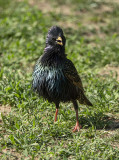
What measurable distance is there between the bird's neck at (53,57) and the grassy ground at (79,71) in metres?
0.91

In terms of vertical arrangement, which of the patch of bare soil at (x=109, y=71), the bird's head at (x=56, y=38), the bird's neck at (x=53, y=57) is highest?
the bird's head at (x=56, y=38)

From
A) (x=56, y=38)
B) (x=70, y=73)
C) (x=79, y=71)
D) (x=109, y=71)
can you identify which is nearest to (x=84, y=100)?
(x=70, y=73)

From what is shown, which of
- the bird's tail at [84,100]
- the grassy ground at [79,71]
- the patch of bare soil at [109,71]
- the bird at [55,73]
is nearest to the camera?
the grassy ground at [79,71]

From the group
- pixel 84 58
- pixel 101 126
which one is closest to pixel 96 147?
pixel 101 126

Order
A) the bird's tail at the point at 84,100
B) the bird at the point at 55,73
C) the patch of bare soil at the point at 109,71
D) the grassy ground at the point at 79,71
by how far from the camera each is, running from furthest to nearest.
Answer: the patch of bare soil at the point at 109,71 → the bird's tail at the point at 84,100 → the bird at the point at 55,73 → the grassy ground at the point at 79,71

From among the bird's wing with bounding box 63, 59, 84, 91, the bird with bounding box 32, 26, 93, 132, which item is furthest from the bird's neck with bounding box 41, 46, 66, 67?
the bird's wing with bounding box 63, 59, 84, 91

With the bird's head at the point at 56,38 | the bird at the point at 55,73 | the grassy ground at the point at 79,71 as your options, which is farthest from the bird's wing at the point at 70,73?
the grassy ground at the point at 79,71

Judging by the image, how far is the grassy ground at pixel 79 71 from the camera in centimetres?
471

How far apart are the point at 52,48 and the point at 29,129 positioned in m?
1.28

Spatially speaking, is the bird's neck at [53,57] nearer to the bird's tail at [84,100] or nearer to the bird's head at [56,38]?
the bird's head at [56,38]

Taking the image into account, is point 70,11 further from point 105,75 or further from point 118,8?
point 105,75

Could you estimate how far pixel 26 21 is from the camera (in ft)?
30.2

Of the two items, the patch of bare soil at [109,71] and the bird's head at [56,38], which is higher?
the bird's head at [56,38]

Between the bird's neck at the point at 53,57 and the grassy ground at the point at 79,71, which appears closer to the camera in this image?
the grassy ground at the point at 79,71
